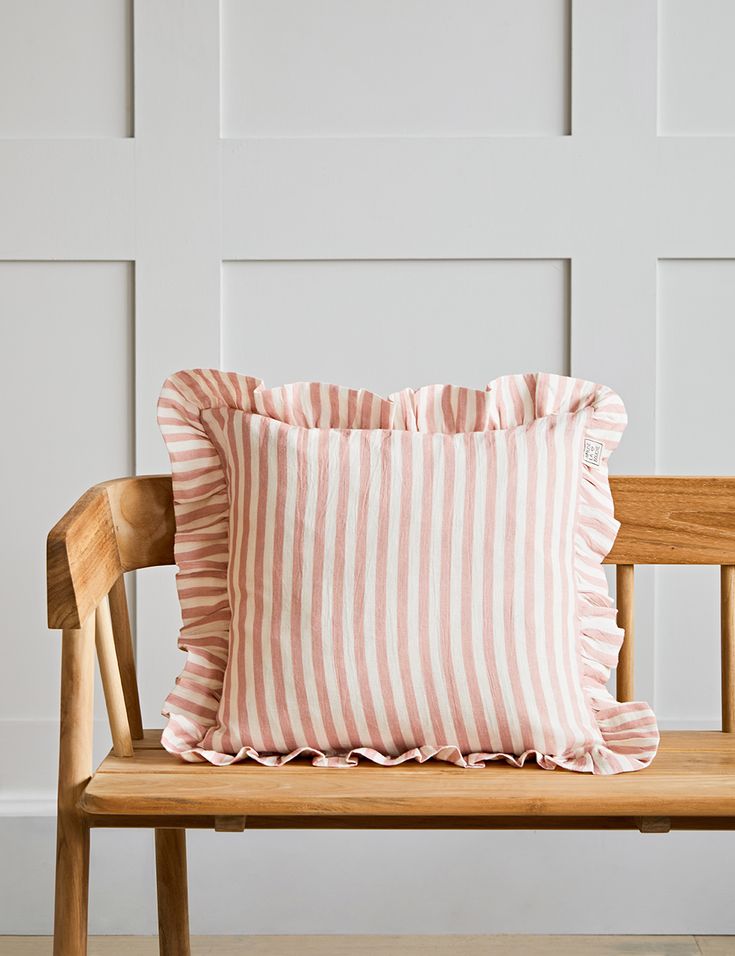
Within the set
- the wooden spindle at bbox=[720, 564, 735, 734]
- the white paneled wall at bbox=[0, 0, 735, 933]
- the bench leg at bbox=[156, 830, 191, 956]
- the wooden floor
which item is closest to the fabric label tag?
the wooden spindle at bbox=[720, 564, 735, 734]

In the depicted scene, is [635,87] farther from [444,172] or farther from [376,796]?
[376,796]

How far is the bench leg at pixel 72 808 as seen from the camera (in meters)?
0.89

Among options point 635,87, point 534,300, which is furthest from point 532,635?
point 635,87

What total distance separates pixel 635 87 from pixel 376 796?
1.04 meters

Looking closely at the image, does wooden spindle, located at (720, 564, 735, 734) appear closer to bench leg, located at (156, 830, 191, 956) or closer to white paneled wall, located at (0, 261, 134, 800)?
bench leg, located at (156, 830, 191, 956)

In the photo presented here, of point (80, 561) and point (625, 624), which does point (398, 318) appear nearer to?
point (625, 624)

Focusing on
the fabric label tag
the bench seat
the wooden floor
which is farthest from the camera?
the wooden floor

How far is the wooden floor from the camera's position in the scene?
1.38 meters

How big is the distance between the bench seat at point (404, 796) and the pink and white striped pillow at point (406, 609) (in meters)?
0.04

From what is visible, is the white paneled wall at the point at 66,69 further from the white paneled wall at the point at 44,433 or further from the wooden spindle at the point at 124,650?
the wooden spindle at the point at 124,650

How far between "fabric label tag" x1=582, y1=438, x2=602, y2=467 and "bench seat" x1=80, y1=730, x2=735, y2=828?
1.05 ft

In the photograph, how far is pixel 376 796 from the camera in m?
0.86

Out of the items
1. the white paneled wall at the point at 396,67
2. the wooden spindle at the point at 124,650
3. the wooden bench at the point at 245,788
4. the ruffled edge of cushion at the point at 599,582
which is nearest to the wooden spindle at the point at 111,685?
the wooden bench at the point at 245,788

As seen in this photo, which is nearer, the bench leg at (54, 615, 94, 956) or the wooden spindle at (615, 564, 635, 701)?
the bench leg at (54, 615, 94, 956)
